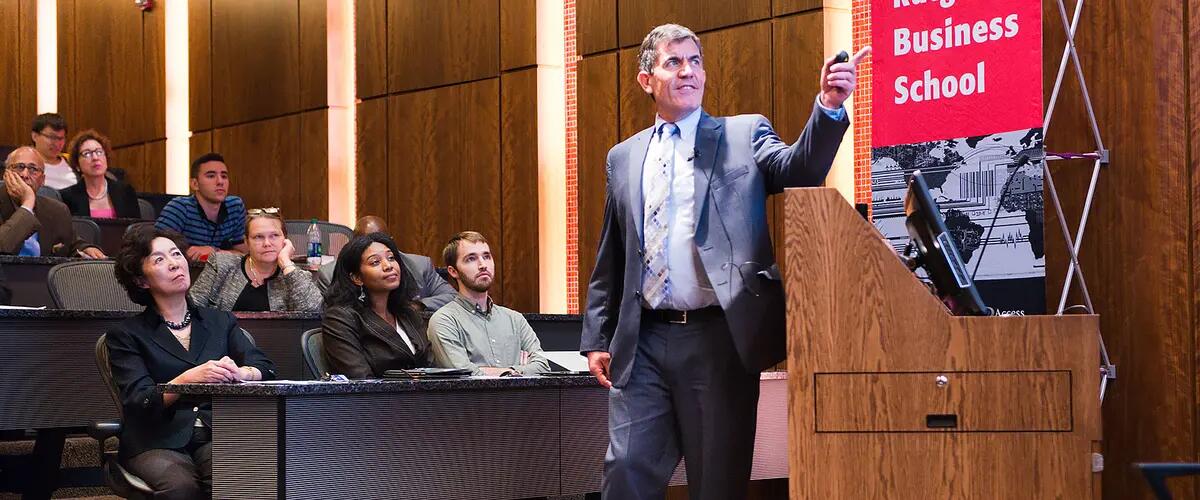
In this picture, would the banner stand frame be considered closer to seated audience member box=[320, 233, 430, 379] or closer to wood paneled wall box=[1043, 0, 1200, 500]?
wood paneled wall box=[1043, 0, 1200, 500]

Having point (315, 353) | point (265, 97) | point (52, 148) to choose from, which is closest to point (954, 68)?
point (315, 353)

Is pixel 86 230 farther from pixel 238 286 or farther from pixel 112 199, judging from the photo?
pixel 238 286

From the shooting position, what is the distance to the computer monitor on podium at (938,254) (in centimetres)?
232

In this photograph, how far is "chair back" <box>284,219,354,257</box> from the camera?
24.4 ft

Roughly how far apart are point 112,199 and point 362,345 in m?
4.52

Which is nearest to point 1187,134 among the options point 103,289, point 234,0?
point 103,289

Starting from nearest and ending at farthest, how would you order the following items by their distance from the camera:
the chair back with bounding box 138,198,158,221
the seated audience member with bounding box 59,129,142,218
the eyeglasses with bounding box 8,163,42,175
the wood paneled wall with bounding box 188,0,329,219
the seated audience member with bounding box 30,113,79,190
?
the eyeglasses with bounding box 8,163,42,175
the seated audience member with bounding box 59,129,142,218
the chair back with bounding box 138,198,158,221
the seated audience member with bounding box 30,113,79,190
the wood paneled wall with bounding box 188,0,329,219

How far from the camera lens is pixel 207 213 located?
7.04 m

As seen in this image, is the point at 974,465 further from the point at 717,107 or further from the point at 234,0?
the point at 234,0

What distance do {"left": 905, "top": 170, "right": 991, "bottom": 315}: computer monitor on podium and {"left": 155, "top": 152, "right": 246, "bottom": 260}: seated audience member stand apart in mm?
5130

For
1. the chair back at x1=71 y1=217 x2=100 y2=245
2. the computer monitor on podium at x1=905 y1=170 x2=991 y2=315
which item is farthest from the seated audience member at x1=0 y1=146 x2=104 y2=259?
the computer monitor on podium at x1=905 y1=170 x2=991 y2=315

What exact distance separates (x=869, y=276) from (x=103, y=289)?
370cm

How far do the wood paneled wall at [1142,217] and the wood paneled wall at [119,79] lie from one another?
7.76m

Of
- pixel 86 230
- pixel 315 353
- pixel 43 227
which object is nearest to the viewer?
pixel 315 353
